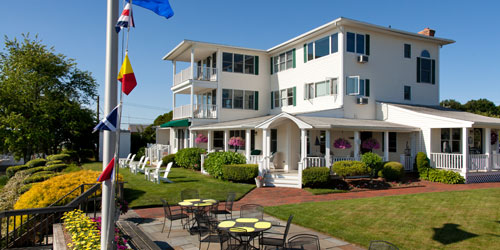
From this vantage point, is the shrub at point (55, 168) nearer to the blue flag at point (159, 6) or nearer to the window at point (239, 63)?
the window at point (239, 63)

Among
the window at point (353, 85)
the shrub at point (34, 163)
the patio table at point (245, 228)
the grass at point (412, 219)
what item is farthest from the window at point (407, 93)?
the shrub at point (34, 163)

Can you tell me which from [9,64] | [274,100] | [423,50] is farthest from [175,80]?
[423,50]

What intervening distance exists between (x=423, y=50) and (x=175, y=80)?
18.7m

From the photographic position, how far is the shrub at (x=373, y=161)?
16594 mm

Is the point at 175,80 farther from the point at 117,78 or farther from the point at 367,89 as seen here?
the point at 117,78

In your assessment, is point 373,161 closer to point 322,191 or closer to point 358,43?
point 322,191

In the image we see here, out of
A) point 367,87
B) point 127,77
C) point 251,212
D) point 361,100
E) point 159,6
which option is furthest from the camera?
point 367,87

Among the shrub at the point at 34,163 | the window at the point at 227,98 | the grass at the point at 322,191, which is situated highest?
the window at the point at 227,98

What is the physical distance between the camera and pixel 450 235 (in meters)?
7.88

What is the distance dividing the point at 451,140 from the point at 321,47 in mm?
9566

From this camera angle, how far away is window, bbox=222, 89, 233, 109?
25.1m

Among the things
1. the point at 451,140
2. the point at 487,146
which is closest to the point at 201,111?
the point at 451,140

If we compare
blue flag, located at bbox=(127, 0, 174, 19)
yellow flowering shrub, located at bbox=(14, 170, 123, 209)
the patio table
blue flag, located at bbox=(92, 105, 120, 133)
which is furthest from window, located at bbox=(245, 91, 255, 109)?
blue flag, located at bbox=(92, 105, 120, 133)

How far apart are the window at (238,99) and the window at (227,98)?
1.13 ft
